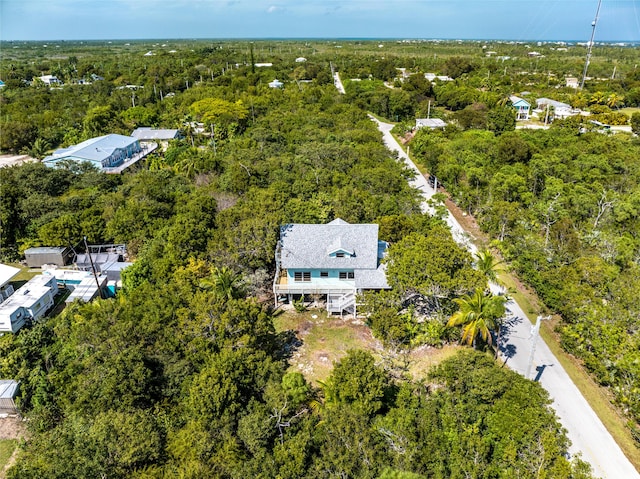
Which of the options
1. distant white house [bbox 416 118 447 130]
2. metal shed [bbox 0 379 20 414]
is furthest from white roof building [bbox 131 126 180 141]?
metal shed [bbox 0 379 20 414]

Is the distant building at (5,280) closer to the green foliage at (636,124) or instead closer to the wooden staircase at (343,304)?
the wooden staircase at (343,304)

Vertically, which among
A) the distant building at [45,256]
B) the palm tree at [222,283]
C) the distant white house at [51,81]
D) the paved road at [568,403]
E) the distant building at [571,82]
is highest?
the distant white house at [51,81]

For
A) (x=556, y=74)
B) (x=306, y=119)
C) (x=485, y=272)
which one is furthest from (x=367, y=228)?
(x=556, y=74)

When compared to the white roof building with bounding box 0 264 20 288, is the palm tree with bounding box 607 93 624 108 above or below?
above

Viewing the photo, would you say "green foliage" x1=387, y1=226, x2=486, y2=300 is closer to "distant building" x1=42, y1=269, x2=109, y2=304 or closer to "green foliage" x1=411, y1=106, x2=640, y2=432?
"green foliage" x1=411, y1=106, x2=640, y2=432

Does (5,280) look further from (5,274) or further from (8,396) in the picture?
(8,396)

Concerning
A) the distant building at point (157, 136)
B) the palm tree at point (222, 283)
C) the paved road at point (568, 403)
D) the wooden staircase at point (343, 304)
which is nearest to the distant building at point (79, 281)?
the palm tree at point (222, 283)
